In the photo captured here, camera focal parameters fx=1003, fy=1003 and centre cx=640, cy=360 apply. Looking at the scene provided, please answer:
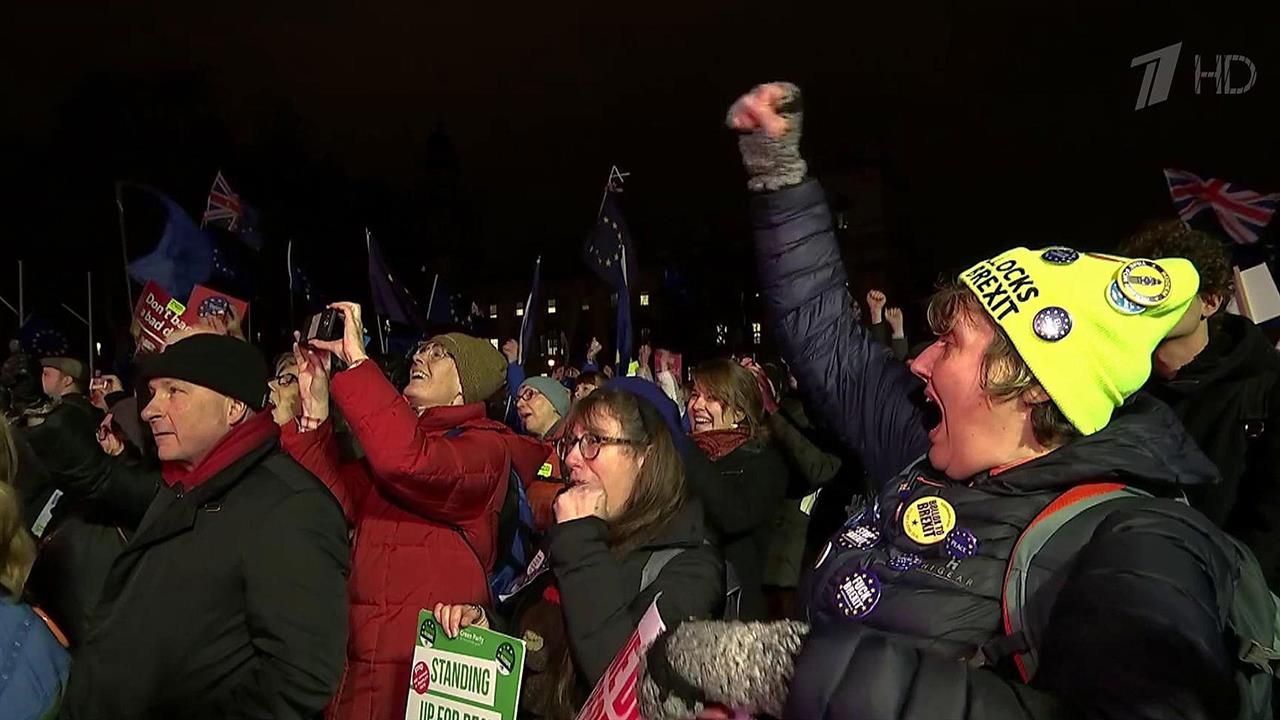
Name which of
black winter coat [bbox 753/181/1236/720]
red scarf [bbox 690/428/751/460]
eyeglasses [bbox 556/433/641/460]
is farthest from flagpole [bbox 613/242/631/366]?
black winter coat [bbox 753/181/1236/720]

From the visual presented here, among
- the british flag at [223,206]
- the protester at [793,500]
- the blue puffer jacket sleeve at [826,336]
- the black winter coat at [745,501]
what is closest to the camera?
the blue puffer jacket sleeve at [826,336]

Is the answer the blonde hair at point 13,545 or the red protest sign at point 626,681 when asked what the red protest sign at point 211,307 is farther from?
the red protest sign at point 626,681

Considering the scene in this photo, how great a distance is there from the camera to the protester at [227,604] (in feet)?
9.62

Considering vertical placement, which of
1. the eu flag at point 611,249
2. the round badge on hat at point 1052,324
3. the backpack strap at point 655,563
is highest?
the round badge on hat at point 1052,324

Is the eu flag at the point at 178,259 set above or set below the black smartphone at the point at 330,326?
below

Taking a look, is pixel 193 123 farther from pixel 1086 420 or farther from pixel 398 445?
pixel 1086 420

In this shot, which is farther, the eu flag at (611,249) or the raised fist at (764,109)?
the eu flag at (611,249)

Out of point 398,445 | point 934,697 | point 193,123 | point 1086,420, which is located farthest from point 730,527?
point 193,123

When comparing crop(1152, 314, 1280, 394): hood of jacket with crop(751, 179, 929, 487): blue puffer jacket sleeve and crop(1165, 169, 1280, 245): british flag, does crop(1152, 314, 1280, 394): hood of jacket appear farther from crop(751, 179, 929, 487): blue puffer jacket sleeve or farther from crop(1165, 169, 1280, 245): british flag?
crop(1165, 169, 1280, 245): british flag

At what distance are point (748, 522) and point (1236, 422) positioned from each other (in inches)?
87.6

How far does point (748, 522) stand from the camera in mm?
5133

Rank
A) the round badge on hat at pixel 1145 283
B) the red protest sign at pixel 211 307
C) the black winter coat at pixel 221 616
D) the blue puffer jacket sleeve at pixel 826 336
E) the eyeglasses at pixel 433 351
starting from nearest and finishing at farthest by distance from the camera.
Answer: the round badge on hat at pixel 1145 283
the blue puffer jacket sleeve at pixel 826 336
the black winter coat at pixel 221 616
the eyeglasses at pixel 433 351
the red protest sign at pixel 211 307

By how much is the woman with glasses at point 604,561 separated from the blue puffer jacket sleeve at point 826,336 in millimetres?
681

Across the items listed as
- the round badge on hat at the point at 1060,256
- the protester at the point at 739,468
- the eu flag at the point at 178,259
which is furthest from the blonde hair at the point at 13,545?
the eu flag at the point at 178,259
